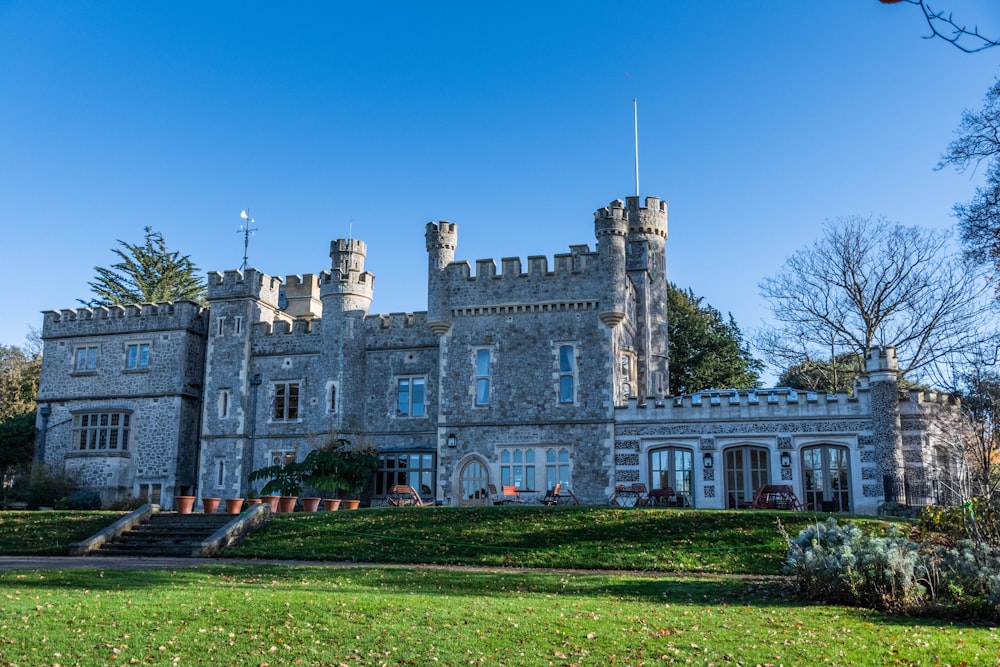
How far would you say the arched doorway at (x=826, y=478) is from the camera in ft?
79.2

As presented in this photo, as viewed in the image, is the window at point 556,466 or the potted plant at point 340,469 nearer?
the window at point 556,466

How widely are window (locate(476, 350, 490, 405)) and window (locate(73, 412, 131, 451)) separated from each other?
40.8 ft

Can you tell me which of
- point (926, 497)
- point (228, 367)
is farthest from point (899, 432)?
point (228, 367)

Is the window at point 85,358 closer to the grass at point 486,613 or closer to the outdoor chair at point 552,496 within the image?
the grass at point 486,613

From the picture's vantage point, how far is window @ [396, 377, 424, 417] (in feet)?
95.3

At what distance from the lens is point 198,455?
30703 mm

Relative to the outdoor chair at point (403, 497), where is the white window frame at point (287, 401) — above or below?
above

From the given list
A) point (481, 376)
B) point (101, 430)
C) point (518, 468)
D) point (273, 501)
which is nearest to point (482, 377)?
point (481, 376)

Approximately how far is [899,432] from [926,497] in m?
1.79

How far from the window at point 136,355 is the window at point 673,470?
17520 millimetres

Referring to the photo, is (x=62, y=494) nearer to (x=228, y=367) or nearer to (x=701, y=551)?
(x=228, y=367)

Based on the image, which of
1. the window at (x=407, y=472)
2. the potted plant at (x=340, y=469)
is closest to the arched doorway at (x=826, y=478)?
the window at (x=407, y=472)

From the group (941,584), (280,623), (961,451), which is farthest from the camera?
(961,451)

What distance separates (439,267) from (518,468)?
21.6ft
